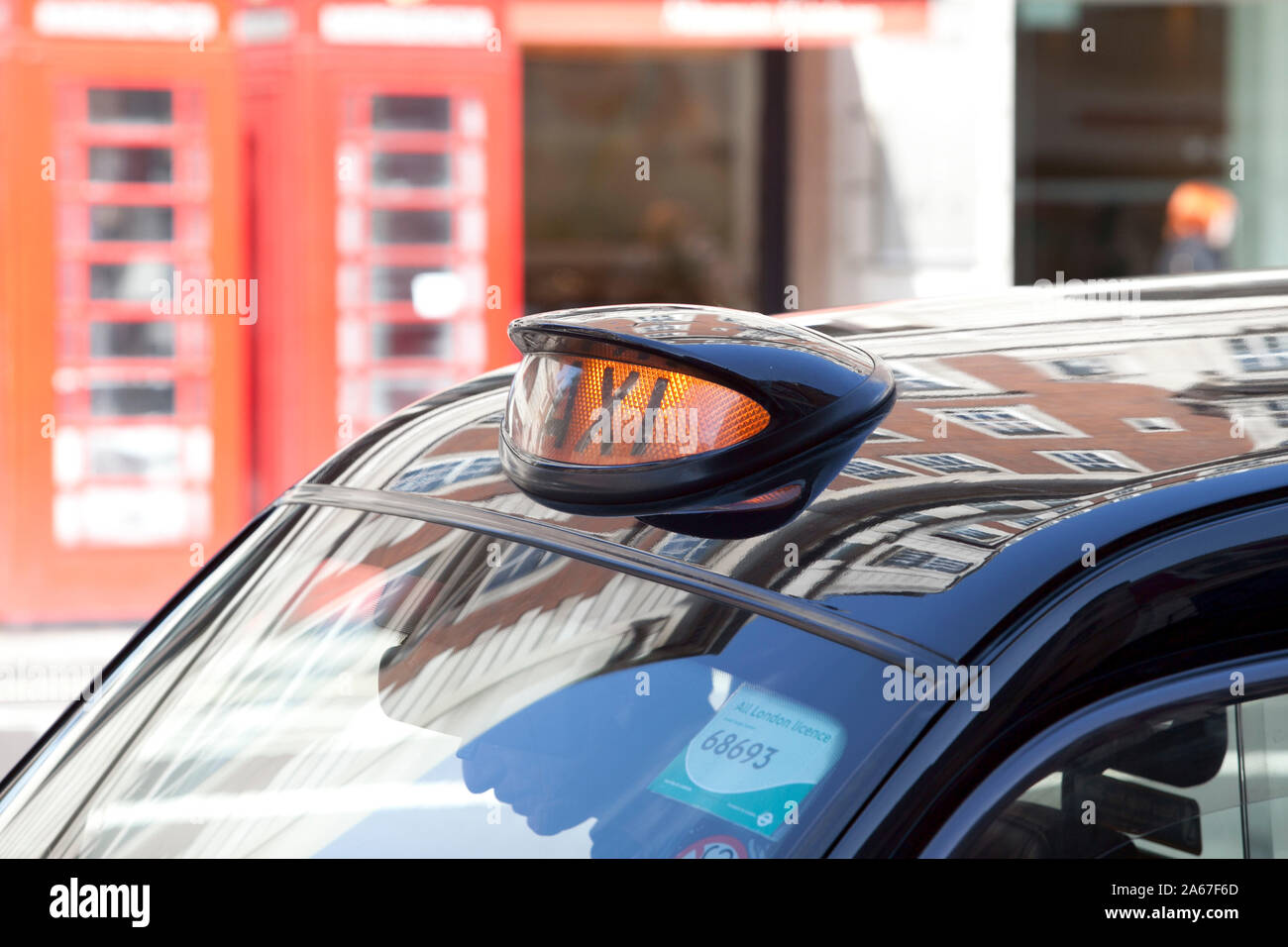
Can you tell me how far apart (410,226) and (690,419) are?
19.9 feet

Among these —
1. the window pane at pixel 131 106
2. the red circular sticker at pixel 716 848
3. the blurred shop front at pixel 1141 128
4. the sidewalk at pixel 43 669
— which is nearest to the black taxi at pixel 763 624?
the red circular sticker at pixel 716 848

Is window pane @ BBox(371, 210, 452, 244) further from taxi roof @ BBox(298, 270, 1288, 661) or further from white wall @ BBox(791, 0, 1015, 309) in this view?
taxi roof @ BBox(298, 270, 1288, 661)

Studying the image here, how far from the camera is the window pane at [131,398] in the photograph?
677cm

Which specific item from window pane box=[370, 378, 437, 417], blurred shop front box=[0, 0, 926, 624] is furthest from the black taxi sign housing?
window pane box=[370, 378, 437, 417]

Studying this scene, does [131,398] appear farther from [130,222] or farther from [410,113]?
[410,113]

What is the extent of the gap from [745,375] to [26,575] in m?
6.26

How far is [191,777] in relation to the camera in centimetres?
148

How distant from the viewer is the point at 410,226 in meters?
7.04

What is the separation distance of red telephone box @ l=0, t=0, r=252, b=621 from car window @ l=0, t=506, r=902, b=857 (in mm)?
5429

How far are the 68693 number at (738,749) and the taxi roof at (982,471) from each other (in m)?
0.09

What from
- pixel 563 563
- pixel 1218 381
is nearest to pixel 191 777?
pixel 563 563

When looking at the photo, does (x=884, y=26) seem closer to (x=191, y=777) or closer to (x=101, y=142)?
(x=101, y=142)

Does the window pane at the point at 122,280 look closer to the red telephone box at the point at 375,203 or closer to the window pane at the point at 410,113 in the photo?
the red telephone box at the point at 375,203
